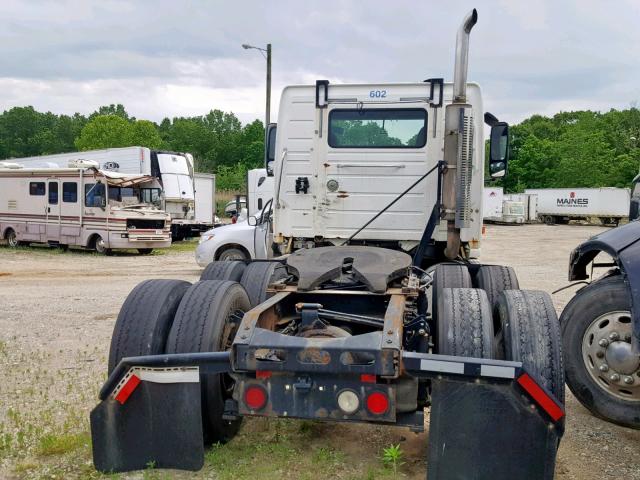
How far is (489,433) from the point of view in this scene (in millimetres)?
3150

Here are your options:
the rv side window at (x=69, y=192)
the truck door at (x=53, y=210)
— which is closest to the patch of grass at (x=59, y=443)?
the rv side window at (x=69, y=192)

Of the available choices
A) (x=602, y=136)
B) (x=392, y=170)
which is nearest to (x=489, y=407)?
(x=392, y=170)

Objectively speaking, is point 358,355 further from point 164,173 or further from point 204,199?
point 204,199

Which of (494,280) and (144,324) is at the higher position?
(494,280)

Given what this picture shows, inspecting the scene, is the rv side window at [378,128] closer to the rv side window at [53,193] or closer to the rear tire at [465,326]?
the rear tire at [465,326]

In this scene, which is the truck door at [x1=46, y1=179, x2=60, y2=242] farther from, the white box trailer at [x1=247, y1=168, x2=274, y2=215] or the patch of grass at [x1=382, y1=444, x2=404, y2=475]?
the patch of grass at [x1=382, y1=444, x2=404, y2=475]

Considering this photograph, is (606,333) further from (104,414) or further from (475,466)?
(104,414)

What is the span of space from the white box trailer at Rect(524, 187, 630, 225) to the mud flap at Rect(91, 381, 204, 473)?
43.9m

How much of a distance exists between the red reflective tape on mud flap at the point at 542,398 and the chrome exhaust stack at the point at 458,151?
3137 mm

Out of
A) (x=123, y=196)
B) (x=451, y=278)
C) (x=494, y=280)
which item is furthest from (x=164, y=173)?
(x=451, y=278)

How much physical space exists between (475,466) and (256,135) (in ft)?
279

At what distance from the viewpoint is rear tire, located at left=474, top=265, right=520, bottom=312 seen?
520cm

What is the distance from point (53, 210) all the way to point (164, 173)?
4.20m

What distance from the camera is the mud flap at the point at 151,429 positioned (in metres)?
3.53
